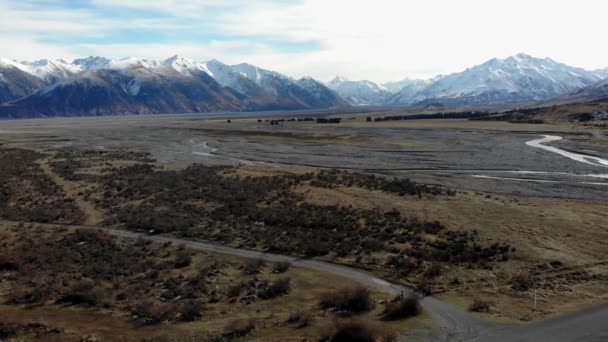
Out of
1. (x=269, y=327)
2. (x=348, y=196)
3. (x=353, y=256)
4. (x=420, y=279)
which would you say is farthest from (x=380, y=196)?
(x=269, y=327)

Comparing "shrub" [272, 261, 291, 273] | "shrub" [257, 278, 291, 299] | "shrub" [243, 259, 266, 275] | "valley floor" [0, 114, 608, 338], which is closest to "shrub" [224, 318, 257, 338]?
"valley floor" [0, 114, 608, 338]

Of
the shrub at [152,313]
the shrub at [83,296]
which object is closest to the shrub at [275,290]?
the shrub at [152,313]

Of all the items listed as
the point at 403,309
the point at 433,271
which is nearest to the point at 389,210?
the point at 433,271

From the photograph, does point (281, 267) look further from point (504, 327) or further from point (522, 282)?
point (522, 282)

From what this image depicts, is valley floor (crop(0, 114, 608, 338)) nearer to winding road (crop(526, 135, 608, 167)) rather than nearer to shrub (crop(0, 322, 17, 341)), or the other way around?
winding road (crop(526, 135, 608, 167))

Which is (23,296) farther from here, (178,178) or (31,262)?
(178,178)
